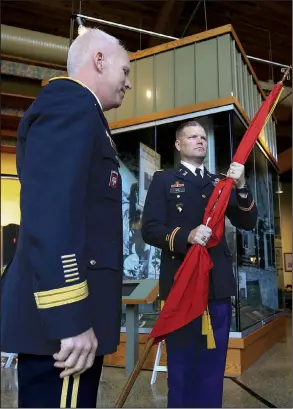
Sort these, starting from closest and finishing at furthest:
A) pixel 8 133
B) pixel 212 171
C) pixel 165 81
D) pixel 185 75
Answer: pixel 212 171
pixel 185 75
pixel 165 81
pixel 8 133

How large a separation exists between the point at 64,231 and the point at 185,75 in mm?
2931

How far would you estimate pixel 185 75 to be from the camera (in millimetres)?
3424

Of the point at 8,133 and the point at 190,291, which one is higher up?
the point at 8,133

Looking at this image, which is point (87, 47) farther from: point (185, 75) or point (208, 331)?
point (185, 75)

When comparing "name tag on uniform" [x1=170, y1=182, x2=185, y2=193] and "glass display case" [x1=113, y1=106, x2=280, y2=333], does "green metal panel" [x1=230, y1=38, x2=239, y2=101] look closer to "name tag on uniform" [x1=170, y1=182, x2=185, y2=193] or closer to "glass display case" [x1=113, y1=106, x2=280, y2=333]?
"glass display case" [x1=113, y1=106, x2=280, y2=333]

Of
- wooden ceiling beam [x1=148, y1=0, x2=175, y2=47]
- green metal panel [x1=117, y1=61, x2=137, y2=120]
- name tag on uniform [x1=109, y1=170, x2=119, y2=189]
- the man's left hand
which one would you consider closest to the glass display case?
green metal panel [x1=117, y1=61, x2=137, y2=120]

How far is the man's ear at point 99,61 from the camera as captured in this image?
3.22 feet

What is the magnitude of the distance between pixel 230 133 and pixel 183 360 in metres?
2.00

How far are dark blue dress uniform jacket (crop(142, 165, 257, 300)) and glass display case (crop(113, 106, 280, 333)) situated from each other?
1.17 metres

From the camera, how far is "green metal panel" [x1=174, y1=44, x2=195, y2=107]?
3.38 meters

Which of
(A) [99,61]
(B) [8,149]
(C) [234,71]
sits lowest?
(A) [99,61]

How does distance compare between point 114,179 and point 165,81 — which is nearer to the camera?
point 114,179

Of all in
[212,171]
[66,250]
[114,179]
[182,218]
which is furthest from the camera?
[212,171]

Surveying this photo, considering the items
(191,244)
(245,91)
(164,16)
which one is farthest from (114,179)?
(164,16)
